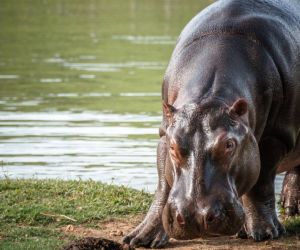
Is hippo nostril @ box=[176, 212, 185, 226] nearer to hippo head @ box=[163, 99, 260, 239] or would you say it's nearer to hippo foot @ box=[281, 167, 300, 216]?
hippo head @ box=[163, 99, 260, 239]

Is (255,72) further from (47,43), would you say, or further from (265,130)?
(47,43)

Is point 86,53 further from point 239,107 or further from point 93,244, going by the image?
point 239,107

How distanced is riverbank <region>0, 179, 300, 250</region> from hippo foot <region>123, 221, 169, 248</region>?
0.08m

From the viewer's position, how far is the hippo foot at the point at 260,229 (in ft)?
24.6

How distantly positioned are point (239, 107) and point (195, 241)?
1.43 metres

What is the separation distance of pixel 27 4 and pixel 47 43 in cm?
1798

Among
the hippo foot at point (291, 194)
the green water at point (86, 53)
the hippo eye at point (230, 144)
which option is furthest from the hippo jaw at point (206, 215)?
the green water at point (86, 53)

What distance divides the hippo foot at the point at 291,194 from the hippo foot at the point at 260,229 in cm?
117

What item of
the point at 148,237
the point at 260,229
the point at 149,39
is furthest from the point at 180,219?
the point at 149,39

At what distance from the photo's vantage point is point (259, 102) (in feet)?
23.6

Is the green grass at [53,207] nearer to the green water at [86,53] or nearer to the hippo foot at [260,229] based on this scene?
the hippo foot at [260,229]

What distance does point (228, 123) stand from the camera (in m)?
6.35

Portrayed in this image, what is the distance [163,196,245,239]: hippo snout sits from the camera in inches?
236

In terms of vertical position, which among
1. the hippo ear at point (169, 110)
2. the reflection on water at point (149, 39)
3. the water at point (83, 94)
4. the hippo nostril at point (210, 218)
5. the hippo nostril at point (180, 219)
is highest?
the hippo ear at point (169, 110)
